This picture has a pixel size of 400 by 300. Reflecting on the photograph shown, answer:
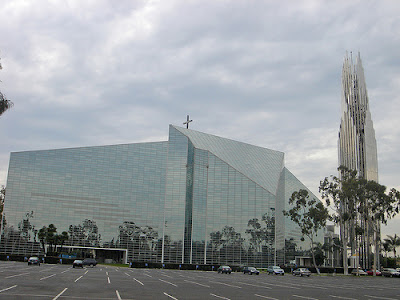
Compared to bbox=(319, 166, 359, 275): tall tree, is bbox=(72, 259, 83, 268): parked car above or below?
below

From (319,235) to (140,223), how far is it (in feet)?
185

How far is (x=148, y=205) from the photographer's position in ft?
303

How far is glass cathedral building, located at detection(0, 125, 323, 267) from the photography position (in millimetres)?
88250

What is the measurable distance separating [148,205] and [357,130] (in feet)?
259

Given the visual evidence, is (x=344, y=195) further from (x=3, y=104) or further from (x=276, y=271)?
(x=3, y=104)

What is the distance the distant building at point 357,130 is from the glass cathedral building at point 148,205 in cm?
4695

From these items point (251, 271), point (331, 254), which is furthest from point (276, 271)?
point (331, 254)

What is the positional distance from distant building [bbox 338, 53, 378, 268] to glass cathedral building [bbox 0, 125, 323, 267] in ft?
154

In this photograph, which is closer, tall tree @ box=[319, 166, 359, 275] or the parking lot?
the parking lot

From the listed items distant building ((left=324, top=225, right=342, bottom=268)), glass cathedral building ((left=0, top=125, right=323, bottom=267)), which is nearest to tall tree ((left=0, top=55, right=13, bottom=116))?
glass cathedral building ((left=0, top=125, right=323, bottom=267))

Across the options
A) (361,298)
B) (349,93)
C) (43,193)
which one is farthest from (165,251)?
(349,93)

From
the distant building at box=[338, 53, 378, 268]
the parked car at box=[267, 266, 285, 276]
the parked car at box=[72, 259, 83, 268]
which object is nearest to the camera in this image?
the parked car at box=[72, 259, 83, 268]

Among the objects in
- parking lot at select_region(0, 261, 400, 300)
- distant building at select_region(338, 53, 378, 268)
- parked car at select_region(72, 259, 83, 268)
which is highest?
distant building at select_region(338, 53, 378, 268)

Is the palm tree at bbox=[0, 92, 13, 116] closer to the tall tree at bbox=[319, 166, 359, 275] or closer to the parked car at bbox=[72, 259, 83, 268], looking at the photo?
the parked car at bbox=[72, 259, 83, 268]
